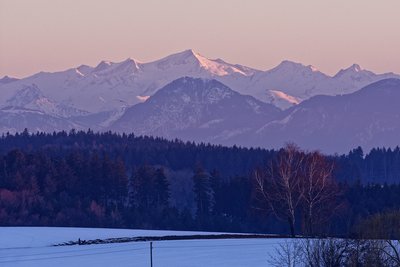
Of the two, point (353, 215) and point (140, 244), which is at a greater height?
point (353, 215)

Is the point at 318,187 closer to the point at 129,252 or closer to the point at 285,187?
the point at 285,187

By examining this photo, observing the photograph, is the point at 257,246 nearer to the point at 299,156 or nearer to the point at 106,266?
the point at 106,266

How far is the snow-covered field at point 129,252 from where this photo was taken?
7888 cm

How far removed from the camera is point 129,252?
277 feet

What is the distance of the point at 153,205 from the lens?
19225 cm

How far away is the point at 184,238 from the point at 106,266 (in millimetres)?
17932

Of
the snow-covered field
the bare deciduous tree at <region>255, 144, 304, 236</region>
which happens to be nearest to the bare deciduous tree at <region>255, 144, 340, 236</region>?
the bare deciduous tree at <region>255, 144, 304, 236</region>

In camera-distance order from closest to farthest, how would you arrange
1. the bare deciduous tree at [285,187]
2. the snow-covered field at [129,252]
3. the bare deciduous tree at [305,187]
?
the snow-covered field at [129,252], the bare deciduous tree at [285,187], the bare deciduous tree at [305,187]

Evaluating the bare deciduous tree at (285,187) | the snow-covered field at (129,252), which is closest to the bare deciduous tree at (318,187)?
the bare deciduous tree at (285,187)

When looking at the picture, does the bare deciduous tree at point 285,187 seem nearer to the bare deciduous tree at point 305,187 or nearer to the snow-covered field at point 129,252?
the bare deciduous tree at point 305,187

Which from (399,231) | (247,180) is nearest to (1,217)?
(247,180)

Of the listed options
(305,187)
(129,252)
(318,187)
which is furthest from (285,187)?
(129,252)

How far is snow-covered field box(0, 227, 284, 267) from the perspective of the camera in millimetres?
78875

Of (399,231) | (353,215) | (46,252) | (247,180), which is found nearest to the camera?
(399,231)
